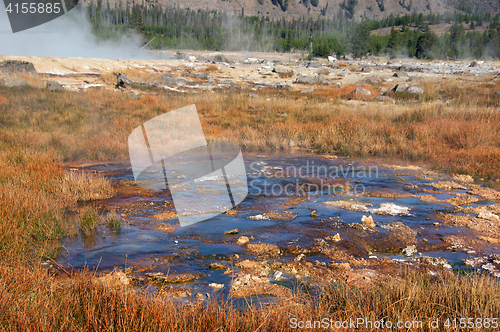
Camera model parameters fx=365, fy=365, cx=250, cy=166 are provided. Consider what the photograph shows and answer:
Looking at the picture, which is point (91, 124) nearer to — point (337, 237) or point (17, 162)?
point (17, 162)

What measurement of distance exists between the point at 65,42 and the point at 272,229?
5685 cm

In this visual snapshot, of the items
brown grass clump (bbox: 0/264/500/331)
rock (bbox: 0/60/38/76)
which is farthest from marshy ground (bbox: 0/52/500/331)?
rock (bbox: 0/60/38/76)

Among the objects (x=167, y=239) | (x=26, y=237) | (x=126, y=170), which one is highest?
(x=26, y=237)

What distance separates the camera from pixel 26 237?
4.12 m

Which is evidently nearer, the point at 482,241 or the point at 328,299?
the point at 328,299

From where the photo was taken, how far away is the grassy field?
2.43m

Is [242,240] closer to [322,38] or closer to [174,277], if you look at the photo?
[174,277]

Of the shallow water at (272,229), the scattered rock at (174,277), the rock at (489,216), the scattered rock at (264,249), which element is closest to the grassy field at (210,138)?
the shallow water at (272,229)

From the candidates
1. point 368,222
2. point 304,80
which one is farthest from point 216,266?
point 304,80

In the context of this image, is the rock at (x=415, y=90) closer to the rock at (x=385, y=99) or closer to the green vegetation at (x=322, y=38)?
the rock at (x=385, y=99)

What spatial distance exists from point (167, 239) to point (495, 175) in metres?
7.57

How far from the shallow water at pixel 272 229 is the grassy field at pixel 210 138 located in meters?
0.52

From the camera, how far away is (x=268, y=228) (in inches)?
209

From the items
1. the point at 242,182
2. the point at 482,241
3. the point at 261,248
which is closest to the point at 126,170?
the point at 242,182
